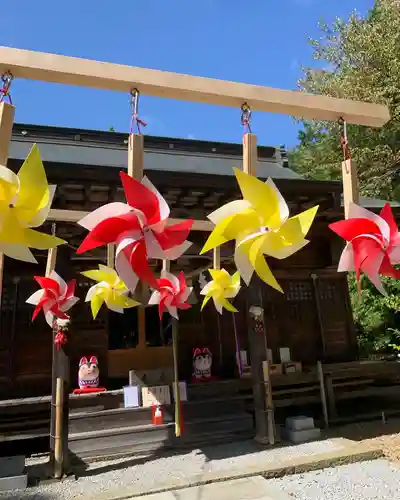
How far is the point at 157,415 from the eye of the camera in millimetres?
6887

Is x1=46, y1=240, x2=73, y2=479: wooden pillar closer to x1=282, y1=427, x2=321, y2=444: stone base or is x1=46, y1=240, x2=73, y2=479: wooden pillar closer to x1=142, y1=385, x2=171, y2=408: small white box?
x1=142, y1=385, x2=171, y2=408: small white box

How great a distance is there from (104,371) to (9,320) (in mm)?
2019

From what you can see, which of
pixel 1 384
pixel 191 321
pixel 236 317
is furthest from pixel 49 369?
pixel 236 317

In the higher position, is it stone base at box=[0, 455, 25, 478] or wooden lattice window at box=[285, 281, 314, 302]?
wooden lattice window at box=[285, 281, 314, 302]

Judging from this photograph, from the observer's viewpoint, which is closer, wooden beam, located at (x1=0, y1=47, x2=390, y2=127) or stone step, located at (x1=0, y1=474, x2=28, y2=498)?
wooden beam, located at (x1=0, y1=47, x2=390, y2=127)

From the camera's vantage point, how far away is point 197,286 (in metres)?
8.65

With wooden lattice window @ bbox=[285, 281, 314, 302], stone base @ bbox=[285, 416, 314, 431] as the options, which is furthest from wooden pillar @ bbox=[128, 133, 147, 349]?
wooden lattice window @ bbox=[285, 281, 314, 302]

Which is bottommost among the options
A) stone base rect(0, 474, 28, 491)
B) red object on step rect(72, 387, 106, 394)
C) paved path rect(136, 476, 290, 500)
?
paved path rect(136, 476, 290, 500)

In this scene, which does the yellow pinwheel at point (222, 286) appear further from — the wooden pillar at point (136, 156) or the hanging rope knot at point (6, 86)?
the hanging rope knot at point (6, 86)

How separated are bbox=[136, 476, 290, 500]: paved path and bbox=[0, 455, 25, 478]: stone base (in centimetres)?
177

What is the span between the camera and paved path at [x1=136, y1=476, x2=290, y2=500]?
15.3 ft

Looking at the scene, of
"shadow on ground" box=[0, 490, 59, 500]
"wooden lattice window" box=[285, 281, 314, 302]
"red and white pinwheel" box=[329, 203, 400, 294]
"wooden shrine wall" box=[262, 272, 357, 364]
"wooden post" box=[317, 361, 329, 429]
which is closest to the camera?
"red and white pinwheel" box=[329, 203, 400, 294]

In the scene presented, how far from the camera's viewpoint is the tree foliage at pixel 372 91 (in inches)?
519

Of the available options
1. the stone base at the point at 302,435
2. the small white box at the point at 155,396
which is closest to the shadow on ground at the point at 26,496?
the small white box at the point at 155,396
